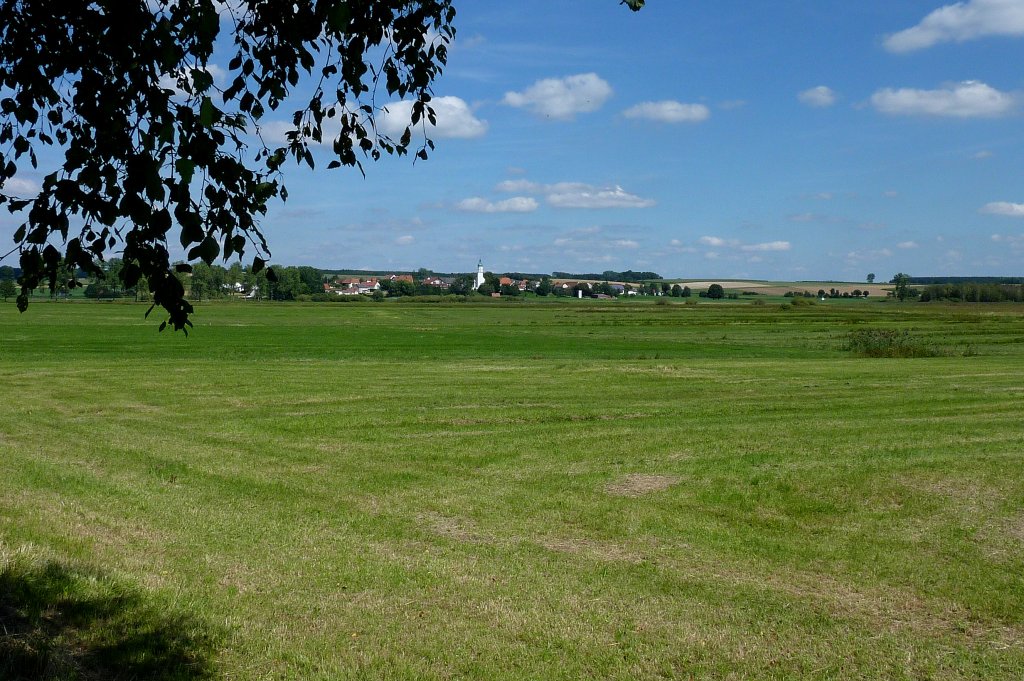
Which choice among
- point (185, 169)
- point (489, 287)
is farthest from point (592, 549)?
point (489, 287)

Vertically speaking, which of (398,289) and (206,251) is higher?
(398,289)

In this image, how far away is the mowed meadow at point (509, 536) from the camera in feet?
21.9

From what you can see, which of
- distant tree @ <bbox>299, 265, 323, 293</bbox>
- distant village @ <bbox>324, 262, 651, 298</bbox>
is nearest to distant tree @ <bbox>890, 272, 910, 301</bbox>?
distant village @ <bbox>324, 262, 651, 298</bbox>

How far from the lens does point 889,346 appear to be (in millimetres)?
49969

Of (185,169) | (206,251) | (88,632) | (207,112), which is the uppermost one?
(207,112)

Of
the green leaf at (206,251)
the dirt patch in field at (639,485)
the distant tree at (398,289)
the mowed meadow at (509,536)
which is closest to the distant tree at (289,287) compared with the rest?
the distant tree at (398,289)

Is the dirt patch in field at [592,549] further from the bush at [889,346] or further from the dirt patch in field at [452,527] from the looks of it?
the bush at [889,346]

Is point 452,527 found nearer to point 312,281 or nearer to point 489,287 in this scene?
point 312,281

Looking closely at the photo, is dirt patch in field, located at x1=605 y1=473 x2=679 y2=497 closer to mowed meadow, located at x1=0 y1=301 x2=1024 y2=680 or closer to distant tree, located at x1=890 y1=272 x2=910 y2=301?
mowed meadow, located at x1=0 y1=301 x2=1024 y2=680

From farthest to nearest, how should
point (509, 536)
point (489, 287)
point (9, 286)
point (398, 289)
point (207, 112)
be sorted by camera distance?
point (489, 287) < point (398, 289) < point (509, 536) < point (9, 286) < point (207, 112)

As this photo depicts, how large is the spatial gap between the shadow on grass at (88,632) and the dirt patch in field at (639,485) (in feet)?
21.8

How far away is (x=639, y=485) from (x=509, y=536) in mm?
3168

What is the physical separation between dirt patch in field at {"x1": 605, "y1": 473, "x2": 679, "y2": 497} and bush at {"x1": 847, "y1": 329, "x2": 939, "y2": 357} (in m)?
39.6

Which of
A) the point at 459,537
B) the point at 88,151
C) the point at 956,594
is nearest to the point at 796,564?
the point at 956,594
